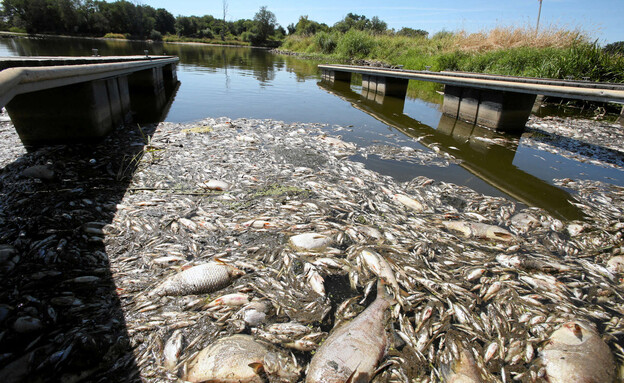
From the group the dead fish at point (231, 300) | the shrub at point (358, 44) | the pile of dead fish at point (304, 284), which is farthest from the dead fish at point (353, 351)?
the shrub at point (358, 44)

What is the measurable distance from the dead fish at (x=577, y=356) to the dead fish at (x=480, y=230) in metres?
1.23

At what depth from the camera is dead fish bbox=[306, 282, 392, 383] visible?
69.1 inches

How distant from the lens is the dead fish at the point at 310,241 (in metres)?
2.99

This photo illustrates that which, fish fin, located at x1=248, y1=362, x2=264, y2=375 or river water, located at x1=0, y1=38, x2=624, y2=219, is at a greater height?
river water, located at x1=0, y1=38, x2=624, y2=219

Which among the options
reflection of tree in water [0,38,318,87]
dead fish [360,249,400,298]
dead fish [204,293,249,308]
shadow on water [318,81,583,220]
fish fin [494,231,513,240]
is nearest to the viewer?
dead fish [204,293,249,308]

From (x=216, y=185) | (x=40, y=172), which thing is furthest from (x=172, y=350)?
(x=40, y=172)

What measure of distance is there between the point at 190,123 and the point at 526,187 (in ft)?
25.1

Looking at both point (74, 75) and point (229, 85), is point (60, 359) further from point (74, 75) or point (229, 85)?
point (229, 85)

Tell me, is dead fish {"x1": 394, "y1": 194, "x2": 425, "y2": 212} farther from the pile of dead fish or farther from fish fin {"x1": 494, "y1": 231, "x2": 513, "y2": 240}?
fish fin {"x1": 494, "y1": 231, "x2": 513, "y2": 240}

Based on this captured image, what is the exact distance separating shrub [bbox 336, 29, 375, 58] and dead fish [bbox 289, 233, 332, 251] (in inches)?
1332

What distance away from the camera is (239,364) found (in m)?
1.77

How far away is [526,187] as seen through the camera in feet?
16.1

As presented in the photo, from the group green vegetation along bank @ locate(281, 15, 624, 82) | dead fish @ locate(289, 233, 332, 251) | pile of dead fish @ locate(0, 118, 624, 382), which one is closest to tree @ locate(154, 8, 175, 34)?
green vegetation along bank @ locate(281, 15, 624, 82)

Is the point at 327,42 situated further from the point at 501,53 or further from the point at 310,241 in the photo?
the point at 310,241
